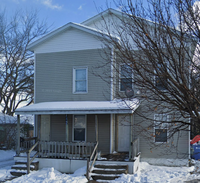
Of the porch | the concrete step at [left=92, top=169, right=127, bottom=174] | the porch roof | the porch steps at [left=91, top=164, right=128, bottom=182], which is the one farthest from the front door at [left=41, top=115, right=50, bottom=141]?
the concrete step at [left=92, top=169, right=127, bottom=174]

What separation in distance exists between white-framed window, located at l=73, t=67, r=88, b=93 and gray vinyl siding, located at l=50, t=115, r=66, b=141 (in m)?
1.78

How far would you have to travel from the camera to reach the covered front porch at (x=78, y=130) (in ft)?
39.3

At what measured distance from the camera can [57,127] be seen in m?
14.0

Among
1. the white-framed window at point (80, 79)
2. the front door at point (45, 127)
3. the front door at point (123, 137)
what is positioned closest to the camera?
the front door at point (123, 137)

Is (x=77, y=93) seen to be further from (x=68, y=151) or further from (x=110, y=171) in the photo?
(x=110, y=171)

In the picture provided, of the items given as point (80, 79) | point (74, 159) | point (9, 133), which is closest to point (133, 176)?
point (74, 159)

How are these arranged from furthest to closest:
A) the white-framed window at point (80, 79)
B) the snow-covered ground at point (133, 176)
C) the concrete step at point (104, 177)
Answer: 1. the white-framed window at point (80, 79)
2. the concrete step at point (104, 177)
3. the snow-covered ground at point (133, 176)

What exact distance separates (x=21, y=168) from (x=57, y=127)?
3.20 metres

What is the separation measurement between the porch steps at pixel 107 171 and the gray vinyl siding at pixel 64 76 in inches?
145

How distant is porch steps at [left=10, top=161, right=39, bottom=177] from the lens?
11109 mm

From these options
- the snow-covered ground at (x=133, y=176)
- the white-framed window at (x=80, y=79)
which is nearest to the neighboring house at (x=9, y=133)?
the snow-covered ground at (x=133, y=176)

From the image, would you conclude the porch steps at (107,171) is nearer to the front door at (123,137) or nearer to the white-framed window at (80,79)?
the front door at (123,137)

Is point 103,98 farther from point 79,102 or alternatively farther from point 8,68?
point 8,68

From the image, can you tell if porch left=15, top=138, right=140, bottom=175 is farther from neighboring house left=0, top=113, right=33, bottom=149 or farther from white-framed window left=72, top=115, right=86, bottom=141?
neighboring house left=0, top=113, right=33, bottom=149
